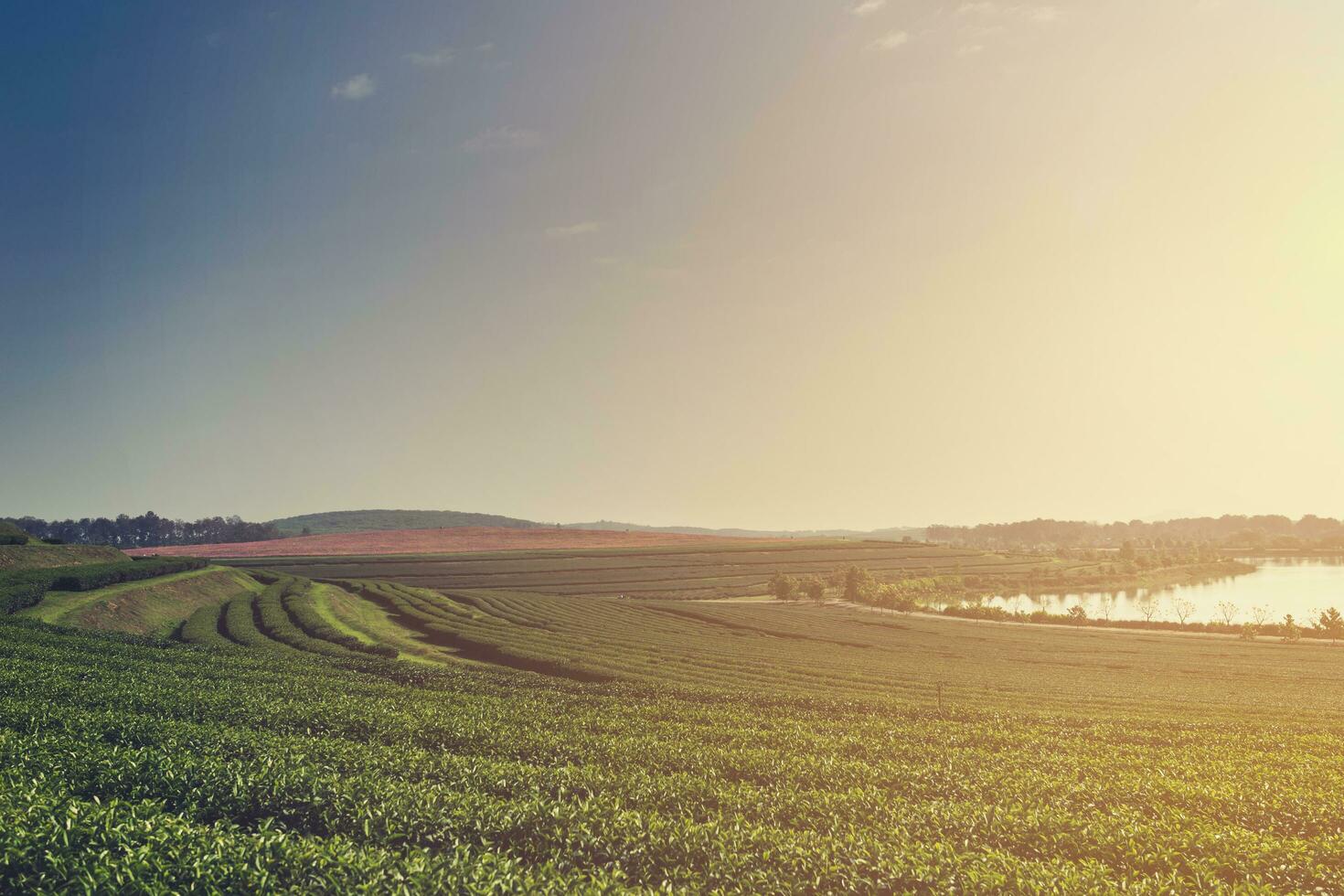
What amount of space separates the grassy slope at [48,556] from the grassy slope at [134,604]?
6.94m

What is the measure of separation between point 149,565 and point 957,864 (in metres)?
86.4

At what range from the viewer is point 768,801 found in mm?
14438

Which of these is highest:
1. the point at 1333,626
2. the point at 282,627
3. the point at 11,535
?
the point at 11,535

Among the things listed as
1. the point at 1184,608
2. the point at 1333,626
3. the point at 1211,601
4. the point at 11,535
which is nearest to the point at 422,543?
the point at 11,535

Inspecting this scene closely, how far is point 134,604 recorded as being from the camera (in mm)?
56656

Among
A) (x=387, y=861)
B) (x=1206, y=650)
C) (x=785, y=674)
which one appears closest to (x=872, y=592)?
(x=1206, y=650)

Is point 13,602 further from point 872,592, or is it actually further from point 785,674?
point 872,592

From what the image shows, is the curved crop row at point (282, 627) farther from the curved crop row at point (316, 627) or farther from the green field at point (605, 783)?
the green field at point (605, 783)

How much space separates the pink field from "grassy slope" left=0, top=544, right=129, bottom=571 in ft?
187

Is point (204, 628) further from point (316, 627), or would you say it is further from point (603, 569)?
point (603, 569)

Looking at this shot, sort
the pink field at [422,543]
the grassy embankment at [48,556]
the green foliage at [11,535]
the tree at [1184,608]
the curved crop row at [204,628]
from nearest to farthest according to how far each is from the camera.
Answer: the curved crop row at [204,628] < the grassy embankment at [48,556] < the green foliage at [11,535] < the tree at [1184,608] < the pink field at [422,543]

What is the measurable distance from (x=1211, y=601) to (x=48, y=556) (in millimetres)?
214440

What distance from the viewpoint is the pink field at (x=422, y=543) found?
136 m

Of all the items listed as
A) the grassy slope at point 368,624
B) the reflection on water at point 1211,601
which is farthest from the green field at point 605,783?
the reflection on water at point 1211,601
